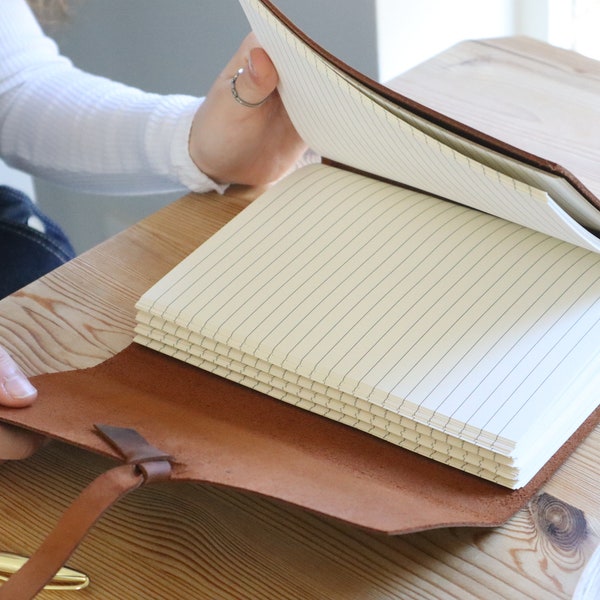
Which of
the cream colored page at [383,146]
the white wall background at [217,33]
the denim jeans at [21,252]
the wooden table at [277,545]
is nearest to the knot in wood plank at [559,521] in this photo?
the wooden table at [277,545]

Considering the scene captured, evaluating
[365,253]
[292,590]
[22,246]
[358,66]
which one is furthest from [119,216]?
[292,590]

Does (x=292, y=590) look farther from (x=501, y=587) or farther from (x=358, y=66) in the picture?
(x=358, y=66)

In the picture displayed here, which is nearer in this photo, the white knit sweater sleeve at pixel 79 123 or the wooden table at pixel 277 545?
the wooden table at pixel 277 545

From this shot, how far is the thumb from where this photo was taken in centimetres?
63

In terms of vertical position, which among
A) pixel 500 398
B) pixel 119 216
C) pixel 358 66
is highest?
pixel 500 398

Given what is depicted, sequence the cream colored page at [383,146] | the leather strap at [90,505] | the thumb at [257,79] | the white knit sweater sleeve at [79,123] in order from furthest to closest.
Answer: the white knit sweater sleeve at [79,123] → the thumb at [257,79] → the cream colored page at [383,146] → the leather strap at [90,505]

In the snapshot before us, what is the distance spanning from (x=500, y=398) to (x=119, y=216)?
1.44 m

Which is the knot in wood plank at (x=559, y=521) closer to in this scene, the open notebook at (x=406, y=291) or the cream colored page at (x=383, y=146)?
the open notebook at (x=406, y=291)

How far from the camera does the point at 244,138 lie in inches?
28.4

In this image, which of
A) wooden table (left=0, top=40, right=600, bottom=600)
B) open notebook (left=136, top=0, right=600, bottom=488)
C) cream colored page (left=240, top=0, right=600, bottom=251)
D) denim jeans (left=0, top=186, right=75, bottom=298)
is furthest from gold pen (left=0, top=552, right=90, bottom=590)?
denim jeans (left=0, top=186, right=75, bottom=298)

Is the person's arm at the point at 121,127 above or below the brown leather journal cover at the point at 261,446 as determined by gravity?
above

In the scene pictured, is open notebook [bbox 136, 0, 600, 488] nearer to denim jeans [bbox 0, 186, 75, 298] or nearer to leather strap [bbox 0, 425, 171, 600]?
leather strap [bbox 0, 425, 171, 600]

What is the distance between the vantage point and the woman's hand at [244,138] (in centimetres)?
71

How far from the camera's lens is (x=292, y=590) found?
1.45ft
